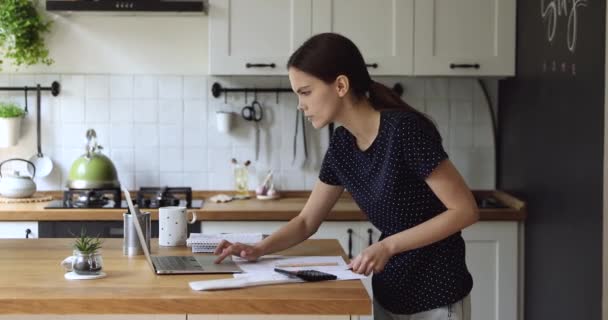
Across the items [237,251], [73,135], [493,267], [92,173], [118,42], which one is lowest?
[493,267]

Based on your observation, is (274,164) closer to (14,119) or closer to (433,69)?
(433,69)

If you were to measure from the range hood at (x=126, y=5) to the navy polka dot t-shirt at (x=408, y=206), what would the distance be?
2.01 m

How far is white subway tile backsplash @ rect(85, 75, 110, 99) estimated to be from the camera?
4.57m

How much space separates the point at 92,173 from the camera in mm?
4305

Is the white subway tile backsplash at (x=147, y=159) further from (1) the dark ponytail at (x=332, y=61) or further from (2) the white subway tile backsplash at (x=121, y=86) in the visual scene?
(1) the dark ponytail at (x=332, y=61)

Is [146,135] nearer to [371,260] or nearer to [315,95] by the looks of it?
[315,95]

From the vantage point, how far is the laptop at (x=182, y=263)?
92.4 inches

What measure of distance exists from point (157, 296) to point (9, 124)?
8.77 ft

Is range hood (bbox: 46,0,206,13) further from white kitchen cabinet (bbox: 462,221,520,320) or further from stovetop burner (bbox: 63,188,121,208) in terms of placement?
white kitchen cabinet (bbox: 462,221,520,320)

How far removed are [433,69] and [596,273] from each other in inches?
54.5

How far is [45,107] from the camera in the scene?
15.0 ft

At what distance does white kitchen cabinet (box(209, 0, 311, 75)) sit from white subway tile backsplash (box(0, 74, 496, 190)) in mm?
368

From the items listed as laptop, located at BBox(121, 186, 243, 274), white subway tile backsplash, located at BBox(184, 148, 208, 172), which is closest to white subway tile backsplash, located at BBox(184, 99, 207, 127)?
white subway tile backsplash, located at BBox(184, 148, 208, 172)

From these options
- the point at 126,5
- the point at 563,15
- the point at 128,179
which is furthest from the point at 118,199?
the point at 563,15
